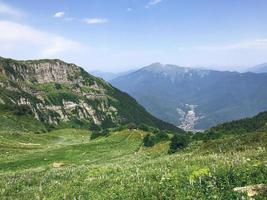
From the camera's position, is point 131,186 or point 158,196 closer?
point 158,196

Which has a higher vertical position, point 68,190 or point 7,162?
point 68,190


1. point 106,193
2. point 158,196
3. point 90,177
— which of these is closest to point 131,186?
point 106,193

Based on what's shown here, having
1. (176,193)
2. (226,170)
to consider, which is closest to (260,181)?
(226,170)

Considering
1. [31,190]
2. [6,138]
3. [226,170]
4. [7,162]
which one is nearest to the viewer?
[226,170]

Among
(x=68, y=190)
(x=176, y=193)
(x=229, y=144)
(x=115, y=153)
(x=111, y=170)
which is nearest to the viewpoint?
(x=176, y=193)

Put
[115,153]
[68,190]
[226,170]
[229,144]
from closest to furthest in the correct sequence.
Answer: [226,170], [68,190], [229,144], [115,153]

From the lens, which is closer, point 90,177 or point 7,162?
point 90,177

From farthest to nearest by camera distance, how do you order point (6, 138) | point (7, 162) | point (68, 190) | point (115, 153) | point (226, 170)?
1. point (6, 138)
2. point (115, 153)
3. point (7, 162)
4. point (68, 190)
5. point (226, 170)

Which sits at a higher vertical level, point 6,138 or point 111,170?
point 111,170

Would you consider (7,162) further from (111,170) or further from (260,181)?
(260,181)

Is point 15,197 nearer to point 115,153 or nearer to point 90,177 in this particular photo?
point 90,177
